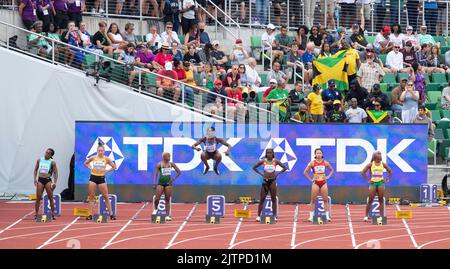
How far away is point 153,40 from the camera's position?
3591 cm

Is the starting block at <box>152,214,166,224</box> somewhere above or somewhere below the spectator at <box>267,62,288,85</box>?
below

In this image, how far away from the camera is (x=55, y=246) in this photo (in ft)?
84.1

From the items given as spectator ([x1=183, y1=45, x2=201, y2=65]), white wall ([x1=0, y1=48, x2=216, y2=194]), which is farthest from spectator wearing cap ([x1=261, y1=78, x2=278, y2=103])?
spectator ([x1=183, y1=45, x2=201, y2=65])

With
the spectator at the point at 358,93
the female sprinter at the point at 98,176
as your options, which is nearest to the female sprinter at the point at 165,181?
the female sprinter at the point at 98,176

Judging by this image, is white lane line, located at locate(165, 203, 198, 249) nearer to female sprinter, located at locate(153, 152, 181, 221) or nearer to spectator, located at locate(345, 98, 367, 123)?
female sprinter, located at locate(153, 152, 181, 221)

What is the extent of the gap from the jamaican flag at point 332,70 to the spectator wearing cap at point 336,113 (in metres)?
1.76

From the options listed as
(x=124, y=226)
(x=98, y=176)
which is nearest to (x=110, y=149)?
(x=98, y=176)

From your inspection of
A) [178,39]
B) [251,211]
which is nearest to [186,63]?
[178,39]

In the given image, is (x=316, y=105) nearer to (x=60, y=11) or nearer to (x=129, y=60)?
(x=129, y=60)

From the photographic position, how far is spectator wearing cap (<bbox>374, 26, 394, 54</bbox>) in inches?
1533

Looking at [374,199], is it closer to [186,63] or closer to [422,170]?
[422,170]

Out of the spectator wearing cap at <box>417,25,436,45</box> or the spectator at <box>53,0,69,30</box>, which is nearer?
the spectator at <box>53,0,69,30</box>

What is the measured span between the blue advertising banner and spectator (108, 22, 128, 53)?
8.92 ft

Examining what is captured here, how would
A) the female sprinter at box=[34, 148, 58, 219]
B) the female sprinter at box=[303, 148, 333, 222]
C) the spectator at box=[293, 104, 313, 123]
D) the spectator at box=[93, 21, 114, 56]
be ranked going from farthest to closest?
the spectator at box=[93, 21, 114, 56] < the spectator at box=[293, 104, 313, 123] < the female sprinter at box=[303, 148, 333, 222] < the female sprinter at box=[34, 148, 58, 219]
